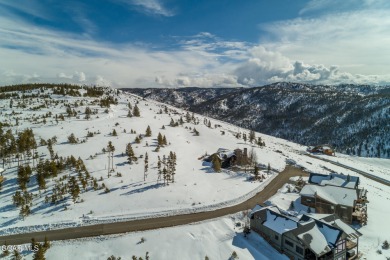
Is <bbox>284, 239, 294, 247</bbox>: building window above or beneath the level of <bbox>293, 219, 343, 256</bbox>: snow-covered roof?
beneath

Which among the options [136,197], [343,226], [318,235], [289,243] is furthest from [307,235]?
[136,197]

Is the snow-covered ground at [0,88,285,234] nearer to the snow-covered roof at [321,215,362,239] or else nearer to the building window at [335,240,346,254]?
the snow-covered roof at [321,215,362,239]

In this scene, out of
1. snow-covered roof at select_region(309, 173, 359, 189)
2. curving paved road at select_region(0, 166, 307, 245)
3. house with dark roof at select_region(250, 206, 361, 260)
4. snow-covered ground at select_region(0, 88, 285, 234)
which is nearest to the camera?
house with dark roof at select_region(250, 206, 361, 260)

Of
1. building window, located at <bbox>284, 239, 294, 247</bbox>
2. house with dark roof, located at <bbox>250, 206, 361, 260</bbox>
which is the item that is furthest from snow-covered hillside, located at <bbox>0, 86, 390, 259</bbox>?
building window, located at <bbox>284, 239, 294, 247</bbox>

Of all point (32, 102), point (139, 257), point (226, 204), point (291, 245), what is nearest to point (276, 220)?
point (291, 245)

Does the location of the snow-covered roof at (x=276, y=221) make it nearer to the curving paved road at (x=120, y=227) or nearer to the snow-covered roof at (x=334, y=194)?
the curving paved road at (x=120, y=227)

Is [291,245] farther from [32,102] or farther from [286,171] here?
[32,102]

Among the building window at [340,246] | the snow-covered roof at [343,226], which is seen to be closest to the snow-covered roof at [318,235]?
the building window at [340,246]

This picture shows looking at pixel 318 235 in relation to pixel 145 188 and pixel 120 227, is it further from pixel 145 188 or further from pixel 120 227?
pixel 145 188
